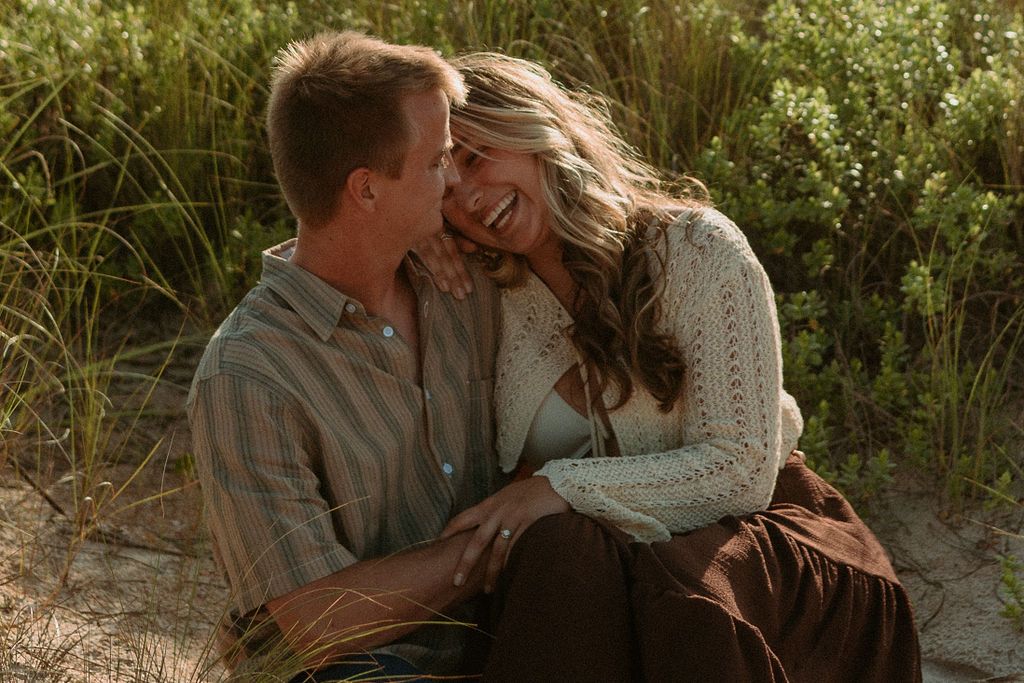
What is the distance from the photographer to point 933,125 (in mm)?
4594

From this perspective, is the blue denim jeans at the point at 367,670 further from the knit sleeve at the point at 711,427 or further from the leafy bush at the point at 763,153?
the leafy bush at the point at 763,153

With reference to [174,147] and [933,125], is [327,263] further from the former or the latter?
[933,125]

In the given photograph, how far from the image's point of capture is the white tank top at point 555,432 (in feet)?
9.92

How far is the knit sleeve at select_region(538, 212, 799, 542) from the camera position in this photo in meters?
2.74

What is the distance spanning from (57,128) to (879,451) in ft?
10.3

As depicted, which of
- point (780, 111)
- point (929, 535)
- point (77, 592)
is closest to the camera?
point (77, 592)

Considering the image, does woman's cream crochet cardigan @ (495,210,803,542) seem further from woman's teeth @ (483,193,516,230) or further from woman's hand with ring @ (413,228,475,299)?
woman's hand with ring @ (413,228,475,299)

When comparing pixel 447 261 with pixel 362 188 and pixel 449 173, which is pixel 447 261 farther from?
pixel 362 188

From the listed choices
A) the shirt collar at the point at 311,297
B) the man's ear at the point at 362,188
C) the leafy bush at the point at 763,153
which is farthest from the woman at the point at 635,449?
the leafy bush at the point at 763,153

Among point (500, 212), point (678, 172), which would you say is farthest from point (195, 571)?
Answer: point (678, 172)

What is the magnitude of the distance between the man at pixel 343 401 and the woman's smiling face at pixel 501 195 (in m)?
0.11

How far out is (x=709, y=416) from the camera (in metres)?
2.77

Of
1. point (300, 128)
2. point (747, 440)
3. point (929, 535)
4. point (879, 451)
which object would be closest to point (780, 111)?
point (879, 451)

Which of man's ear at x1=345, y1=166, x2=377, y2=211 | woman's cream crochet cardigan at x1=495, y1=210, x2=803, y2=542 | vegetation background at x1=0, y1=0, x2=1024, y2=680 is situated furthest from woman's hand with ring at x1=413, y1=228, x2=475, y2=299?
vegetation background at x1=0, y1=0, x2=1024, y2=680
